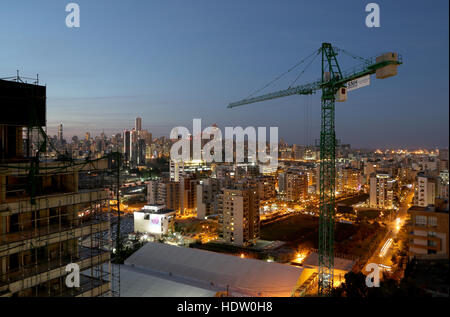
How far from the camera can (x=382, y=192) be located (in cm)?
1188

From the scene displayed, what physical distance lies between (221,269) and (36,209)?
3267mm

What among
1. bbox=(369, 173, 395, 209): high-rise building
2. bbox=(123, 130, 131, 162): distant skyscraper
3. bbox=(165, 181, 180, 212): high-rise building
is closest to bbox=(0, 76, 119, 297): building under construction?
bbox=(165, 181, 180, 212): high-rise building

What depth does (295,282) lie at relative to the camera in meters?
4.50

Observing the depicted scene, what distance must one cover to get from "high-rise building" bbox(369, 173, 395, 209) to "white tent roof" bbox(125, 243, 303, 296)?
8434 mm

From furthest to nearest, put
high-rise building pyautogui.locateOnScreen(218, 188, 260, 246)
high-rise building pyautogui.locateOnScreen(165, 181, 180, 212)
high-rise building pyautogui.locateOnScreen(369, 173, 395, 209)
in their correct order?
high-rise building pyautogui.locateOnScreen(165, 181, 180, 212) → high-rise building pyautogui.locateOnScreen(369, 173, 395, 209) → high-rise building pyautogui.locateOnScreen(218, 188, 260, 246)

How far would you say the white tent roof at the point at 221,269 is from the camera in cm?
454

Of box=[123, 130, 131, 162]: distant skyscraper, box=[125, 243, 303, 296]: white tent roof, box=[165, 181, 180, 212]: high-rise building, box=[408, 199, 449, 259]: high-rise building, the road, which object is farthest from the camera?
box=[123, 130, 131, 162]: distant skyscraper

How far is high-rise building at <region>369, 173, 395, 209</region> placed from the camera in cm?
1160

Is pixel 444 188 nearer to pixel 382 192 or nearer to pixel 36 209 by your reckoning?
pixel 36 209

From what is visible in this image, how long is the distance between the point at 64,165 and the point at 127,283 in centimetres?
267

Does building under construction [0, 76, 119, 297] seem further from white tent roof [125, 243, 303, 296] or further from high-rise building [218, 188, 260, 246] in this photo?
high-rise building [218, 188, 260, 246]

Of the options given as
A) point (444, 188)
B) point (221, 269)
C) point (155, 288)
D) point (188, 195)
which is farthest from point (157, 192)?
point (444, 188)
